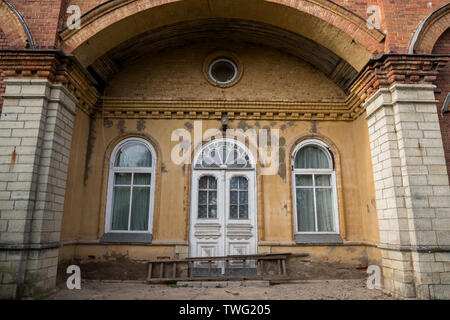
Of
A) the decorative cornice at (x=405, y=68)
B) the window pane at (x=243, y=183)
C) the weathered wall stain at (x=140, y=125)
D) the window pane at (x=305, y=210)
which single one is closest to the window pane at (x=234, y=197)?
the window pane at (x=243, y=183)

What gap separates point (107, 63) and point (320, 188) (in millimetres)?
6435

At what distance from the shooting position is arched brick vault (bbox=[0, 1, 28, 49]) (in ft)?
19.1

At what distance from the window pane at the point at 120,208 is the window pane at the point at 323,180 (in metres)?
4.95

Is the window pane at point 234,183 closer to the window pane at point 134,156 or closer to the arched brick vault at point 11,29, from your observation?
the window pane at point 134,156

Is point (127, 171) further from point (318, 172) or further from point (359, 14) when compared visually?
point (359, 14)

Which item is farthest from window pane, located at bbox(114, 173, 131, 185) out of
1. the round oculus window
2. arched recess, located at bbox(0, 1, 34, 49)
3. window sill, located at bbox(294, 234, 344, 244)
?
window sill, located at bbox(294, 234, 344, 244)

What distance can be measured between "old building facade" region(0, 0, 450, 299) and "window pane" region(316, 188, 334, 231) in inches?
1.0

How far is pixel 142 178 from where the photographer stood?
302 inches

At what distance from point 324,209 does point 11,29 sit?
26.5ft

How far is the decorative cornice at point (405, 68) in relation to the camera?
5.66 m

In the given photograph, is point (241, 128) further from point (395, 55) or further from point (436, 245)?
point (436, 245)

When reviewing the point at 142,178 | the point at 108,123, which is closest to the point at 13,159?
the point at 108,123

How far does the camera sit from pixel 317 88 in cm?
816

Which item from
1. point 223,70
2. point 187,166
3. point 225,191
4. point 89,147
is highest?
point 223,70
